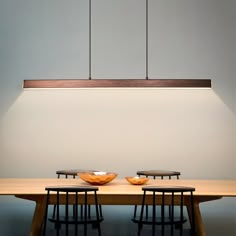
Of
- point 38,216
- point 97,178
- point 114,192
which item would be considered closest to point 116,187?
point 97,178

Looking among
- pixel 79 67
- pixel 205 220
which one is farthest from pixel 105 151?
pixel 205 220

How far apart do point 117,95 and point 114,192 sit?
1.81 meters

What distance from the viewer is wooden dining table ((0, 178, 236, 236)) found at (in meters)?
3.44

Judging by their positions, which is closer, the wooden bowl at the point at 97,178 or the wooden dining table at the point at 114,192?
the wooden dining table at the point at 114,192

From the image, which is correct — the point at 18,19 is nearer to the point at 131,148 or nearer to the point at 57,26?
the point at 57,26

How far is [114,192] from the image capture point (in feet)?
11.3

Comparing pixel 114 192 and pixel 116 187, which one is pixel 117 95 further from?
pixel 114 192

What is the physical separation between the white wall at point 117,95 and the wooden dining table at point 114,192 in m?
0.82

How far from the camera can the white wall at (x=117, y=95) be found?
504cm

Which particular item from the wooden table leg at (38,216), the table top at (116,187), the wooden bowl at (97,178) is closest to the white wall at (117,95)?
the table top at (116,187)

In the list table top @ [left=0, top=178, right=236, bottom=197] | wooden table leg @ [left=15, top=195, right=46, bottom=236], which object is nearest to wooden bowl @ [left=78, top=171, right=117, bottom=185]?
table top @ [left=0, top=178, right=236, bottom=197]

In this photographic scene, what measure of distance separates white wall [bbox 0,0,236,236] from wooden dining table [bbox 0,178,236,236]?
0.82 metres

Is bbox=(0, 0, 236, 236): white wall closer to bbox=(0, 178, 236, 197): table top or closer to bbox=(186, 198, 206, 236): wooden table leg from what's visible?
bbox=(0, 178, 236, 197): table top

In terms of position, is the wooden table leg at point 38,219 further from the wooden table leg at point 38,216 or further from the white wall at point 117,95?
the white wall at point 117,95
